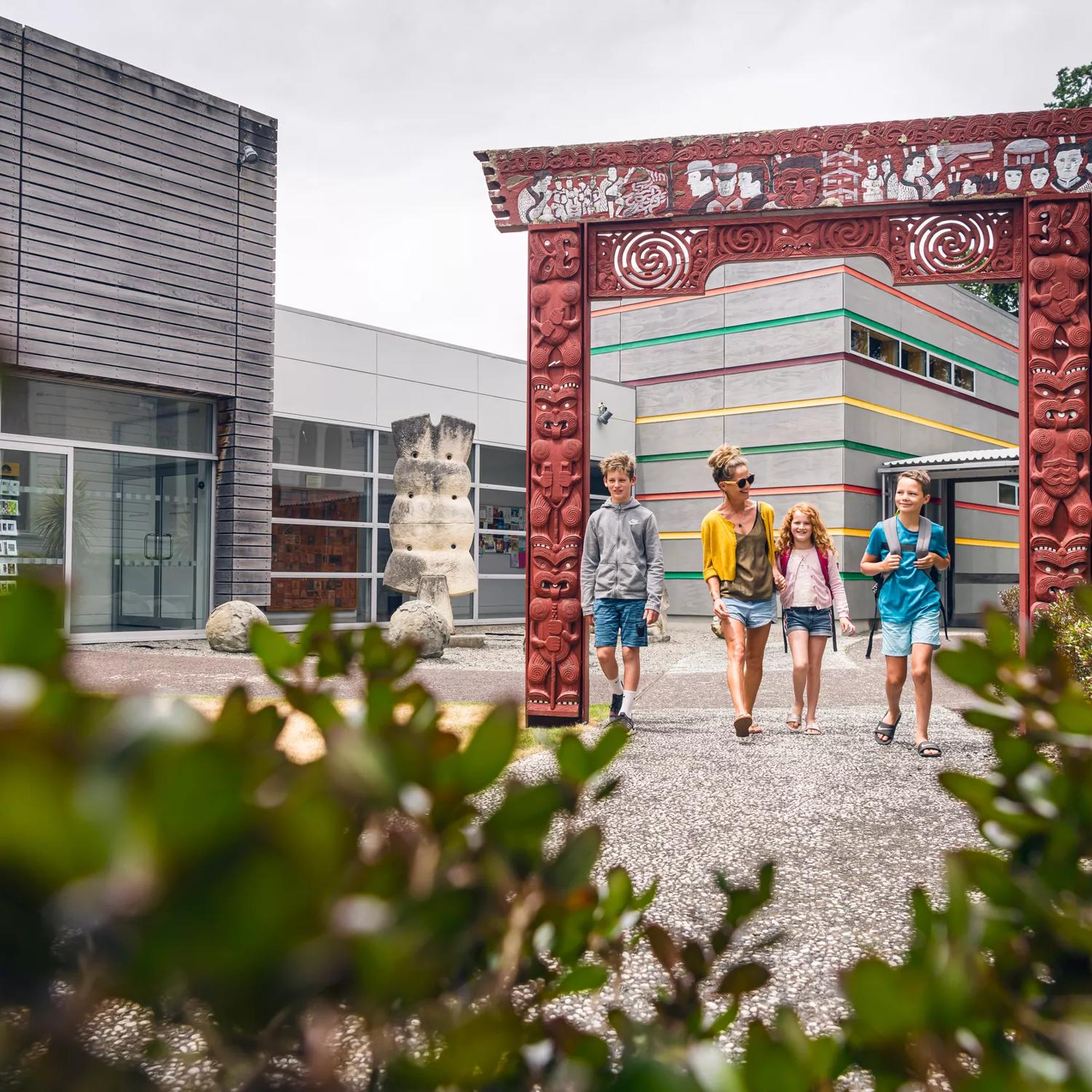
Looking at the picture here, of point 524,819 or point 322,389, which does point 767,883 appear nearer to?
point 524,819

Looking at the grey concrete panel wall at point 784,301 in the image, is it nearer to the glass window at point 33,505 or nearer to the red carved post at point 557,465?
the glass window at point 33,505

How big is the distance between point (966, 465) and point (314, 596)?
435 inches

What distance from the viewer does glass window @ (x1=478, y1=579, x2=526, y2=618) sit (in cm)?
1856

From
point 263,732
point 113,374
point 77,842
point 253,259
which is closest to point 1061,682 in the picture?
point 263,732

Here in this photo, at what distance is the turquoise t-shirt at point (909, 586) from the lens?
638 cm

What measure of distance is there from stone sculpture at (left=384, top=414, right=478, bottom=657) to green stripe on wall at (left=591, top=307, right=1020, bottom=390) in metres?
7.64

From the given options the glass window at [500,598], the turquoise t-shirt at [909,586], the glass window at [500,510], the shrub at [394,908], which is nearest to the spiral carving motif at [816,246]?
the turquoise t-shirt at [909,586]

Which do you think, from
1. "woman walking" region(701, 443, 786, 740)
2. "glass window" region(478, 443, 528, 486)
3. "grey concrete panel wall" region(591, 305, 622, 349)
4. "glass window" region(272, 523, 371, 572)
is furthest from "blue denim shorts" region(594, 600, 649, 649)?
"grey concrete panel wall" region(591, 305, 622, 349)

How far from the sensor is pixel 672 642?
1636 centimetres

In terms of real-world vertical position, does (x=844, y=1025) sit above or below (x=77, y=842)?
below

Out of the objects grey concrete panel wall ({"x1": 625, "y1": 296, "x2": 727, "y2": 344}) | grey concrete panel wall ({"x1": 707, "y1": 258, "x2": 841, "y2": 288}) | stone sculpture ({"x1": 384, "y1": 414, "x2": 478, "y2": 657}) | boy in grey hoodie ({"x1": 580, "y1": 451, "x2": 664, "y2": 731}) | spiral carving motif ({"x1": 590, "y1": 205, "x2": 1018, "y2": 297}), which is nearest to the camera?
spiral carving motif ({"x1": 590, "y1": 205, "x2": 1018, "y2": 297})

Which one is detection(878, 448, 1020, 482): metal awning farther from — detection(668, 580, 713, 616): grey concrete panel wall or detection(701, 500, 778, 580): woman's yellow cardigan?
detection(701, 500, 778, 580): woman's yellow cardigan

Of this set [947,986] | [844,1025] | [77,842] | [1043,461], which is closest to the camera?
[77,842]

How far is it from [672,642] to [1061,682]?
51.6 ft
